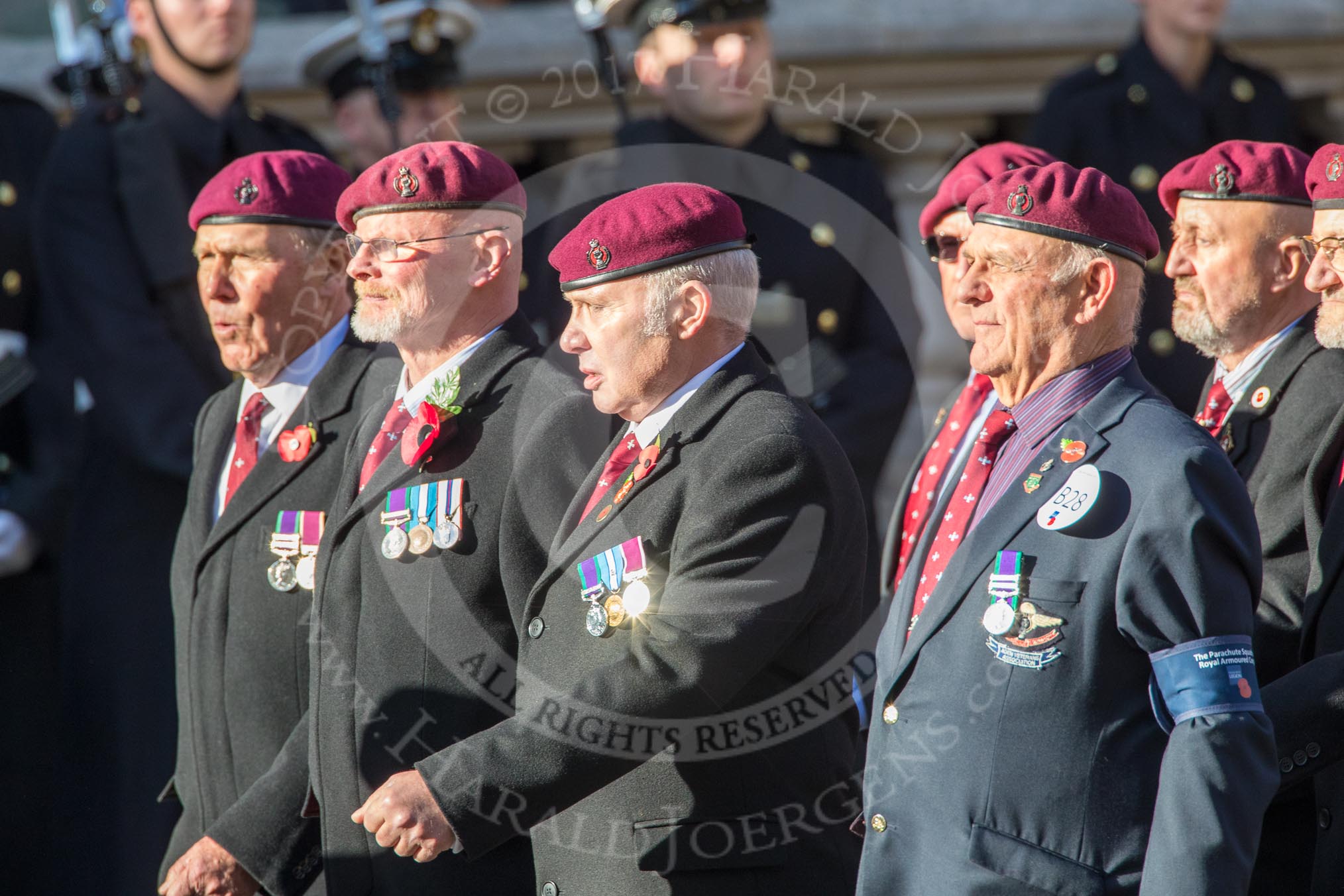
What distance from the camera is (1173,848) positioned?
8.44 feet

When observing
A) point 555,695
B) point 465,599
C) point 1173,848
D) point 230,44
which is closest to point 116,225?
point 230,44

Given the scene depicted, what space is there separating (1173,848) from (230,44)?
4.12 meters

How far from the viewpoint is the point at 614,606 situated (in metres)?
3.10

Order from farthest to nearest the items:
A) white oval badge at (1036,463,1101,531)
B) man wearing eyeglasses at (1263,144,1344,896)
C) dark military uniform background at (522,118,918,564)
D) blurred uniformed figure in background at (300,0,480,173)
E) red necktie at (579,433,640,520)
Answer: blurred uniformed figure in background at (300,0,480,173)
dark military uniform background at (522,118,918,564)
red necktie at (579,433,640,520)
man wearing eyeglasses at (1263,144,1344,896)
white oval badge at (1036,463,1101,531)

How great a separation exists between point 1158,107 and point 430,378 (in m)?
3.11

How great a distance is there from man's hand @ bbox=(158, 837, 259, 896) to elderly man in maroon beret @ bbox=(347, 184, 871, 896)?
2.36 feet

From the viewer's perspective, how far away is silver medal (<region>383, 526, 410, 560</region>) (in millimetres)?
3463

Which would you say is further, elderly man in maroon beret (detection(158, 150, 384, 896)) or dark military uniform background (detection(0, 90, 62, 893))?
dark military uniform background (detection(0, 90, 62, 893))

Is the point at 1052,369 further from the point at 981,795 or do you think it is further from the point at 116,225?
the point at 116,225

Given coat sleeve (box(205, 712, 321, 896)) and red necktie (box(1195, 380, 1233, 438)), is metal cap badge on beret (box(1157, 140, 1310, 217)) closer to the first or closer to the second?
red necktie (box(1195, 380, 1233, 438))

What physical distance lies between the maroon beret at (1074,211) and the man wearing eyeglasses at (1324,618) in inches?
18.7

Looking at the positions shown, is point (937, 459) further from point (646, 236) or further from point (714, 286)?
point (646, 236)

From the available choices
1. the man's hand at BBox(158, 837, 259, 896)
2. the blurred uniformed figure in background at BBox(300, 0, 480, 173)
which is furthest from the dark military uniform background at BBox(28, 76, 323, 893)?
the man's hand at BBox(158, 837, 259, 896)

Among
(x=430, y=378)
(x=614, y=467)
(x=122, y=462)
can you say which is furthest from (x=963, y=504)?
(x=122, y=462)
